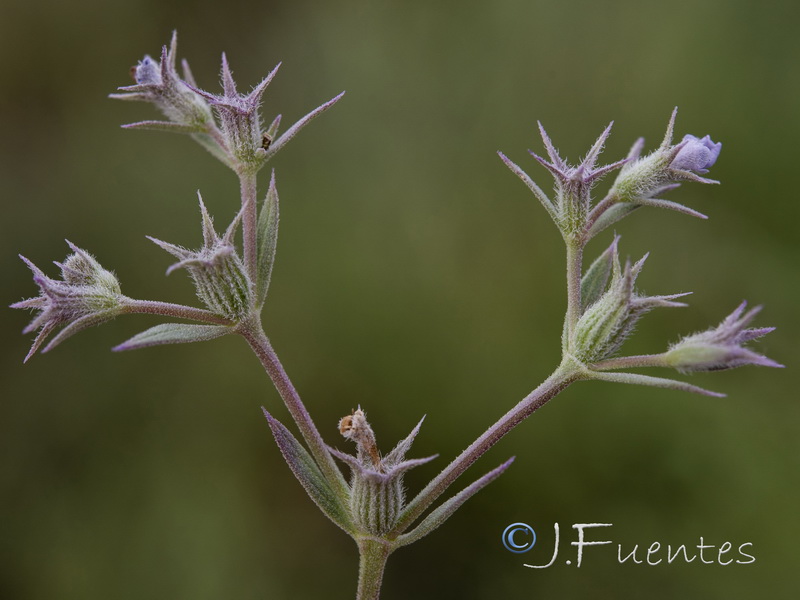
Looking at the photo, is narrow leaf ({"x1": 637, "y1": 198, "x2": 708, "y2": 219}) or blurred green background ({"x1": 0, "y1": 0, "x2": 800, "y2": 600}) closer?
narrow leaf ({"x1": 637, "y1": 198, "x2": 708, "y2": 219})

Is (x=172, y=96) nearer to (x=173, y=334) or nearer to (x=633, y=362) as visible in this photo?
(x=173, y=334)

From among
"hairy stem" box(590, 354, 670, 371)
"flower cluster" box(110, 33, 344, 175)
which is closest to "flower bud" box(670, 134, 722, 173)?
"hairy stem" box(590, 354, 670, 371)

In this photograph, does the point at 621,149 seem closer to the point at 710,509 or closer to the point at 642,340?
the point at 642,340

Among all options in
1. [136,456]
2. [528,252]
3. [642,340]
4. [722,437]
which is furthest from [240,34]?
[722,437]

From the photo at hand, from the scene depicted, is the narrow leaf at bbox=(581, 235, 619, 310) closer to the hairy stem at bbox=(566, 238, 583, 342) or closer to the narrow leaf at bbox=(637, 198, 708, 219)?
the hairy stem at bbox=(566, 238, 583, 342)

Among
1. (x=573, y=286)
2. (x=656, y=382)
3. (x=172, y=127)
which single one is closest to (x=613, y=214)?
(x=573, y=286)
